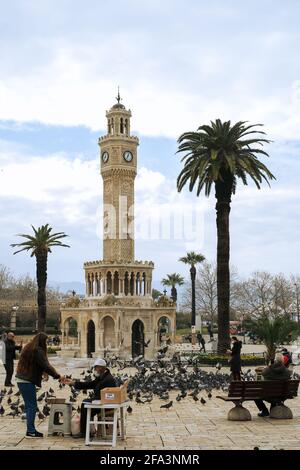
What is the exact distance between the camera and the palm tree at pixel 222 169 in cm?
3603

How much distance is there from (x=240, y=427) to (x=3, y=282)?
10586 cm

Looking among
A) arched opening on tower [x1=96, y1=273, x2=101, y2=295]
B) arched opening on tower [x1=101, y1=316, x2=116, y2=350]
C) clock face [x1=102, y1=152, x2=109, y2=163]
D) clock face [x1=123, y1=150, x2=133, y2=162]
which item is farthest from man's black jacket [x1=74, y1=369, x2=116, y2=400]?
clock face [x1=102, y1=152, x2=109, y2=163]

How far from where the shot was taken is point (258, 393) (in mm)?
13312

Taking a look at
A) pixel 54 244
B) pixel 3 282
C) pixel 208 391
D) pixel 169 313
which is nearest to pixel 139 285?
pixel 169 313

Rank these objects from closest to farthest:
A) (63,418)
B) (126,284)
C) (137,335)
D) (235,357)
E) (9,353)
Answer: (63,418), (235,357), (9,353), (137,335), (126,284)

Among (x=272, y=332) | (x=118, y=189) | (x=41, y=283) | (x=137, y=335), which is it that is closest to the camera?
(x=272, y=332)

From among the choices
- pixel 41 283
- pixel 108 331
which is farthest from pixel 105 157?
pixel 108 331

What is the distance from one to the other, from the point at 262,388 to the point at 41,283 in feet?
124

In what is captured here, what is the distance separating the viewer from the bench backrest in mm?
13148

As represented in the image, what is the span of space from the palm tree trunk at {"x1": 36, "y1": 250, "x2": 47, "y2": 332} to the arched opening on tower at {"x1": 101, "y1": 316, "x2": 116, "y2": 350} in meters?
5.77

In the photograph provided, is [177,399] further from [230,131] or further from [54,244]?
[54,244]

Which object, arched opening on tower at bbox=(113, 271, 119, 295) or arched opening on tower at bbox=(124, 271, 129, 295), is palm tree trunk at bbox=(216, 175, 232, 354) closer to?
arched opening on tower at bbox=(124, 271, 129, 295)

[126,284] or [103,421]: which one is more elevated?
[126,284]

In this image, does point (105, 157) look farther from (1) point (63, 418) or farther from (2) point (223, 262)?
(1) point (63, 418)
